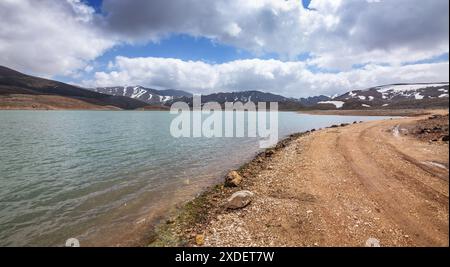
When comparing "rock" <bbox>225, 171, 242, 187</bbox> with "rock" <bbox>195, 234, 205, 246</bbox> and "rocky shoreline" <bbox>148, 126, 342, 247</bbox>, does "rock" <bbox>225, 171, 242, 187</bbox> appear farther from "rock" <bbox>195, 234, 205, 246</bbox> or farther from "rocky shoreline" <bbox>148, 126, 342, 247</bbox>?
"rock" <bbox>195, 234, 205, 246</bbox>

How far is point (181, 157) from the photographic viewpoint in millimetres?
31609

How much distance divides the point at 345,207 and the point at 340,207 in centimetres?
22

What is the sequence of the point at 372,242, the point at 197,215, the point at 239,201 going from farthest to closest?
1. the point at 239,201
2. the point at 197,215
3. the point at 372,242

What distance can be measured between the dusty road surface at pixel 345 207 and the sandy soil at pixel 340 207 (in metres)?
0.03

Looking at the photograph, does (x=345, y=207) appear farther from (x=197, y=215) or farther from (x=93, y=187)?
(x=93, y=187)

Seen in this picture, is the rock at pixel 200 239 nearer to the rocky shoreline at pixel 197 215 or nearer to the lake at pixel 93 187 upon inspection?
the rocky shoreline at pixel 197 215

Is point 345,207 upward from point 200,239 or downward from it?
upward

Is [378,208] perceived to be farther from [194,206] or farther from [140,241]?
[140,241]

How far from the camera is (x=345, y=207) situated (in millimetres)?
13203

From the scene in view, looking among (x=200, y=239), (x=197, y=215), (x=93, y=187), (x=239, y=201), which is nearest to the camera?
(x=200, y=239)

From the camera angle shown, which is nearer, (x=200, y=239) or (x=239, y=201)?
(x=200, y=239)

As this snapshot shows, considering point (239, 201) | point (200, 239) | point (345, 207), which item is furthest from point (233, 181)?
point (200, 239)

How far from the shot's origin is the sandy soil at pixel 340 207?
10.5 meters
